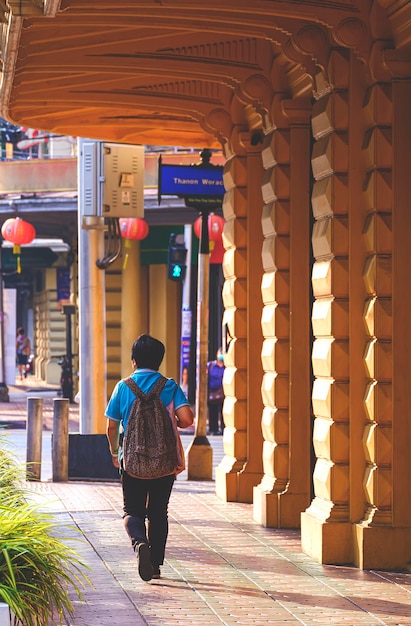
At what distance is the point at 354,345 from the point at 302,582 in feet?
5.57

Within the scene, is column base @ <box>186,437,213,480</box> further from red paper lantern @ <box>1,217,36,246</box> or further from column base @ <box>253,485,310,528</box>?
red paper lantern @ <box>1,217,36,246</box>

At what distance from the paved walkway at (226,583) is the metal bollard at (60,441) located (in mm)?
3038

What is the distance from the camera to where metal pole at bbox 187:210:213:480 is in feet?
51.0

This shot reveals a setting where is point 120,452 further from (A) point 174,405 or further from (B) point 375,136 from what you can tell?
(B) point 375,136

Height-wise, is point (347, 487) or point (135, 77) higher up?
point (135, 77)

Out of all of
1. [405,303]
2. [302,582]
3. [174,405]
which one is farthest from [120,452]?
[405,303]

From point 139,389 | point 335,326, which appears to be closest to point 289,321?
point 335,326

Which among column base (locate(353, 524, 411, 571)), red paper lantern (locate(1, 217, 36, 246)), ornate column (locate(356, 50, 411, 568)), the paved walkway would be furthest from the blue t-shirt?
red paper lantern (locate(1, 217, 36, 246))

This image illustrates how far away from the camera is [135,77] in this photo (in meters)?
12.3

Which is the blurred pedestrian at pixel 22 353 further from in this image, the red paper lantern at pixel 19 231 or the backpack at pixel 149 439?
the backpack at pixel 149 439

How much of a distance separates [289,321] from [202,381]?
4349mm

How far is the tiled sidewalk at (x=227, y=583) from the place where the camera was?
25.4 feet

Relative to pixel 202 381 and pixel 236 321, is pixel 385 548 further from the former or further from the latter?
pixel 202 381

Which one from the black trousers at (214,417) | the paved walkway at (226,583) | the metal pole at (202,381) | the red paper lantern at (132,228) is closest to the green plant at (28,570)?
the paved walkway at (226,583)
